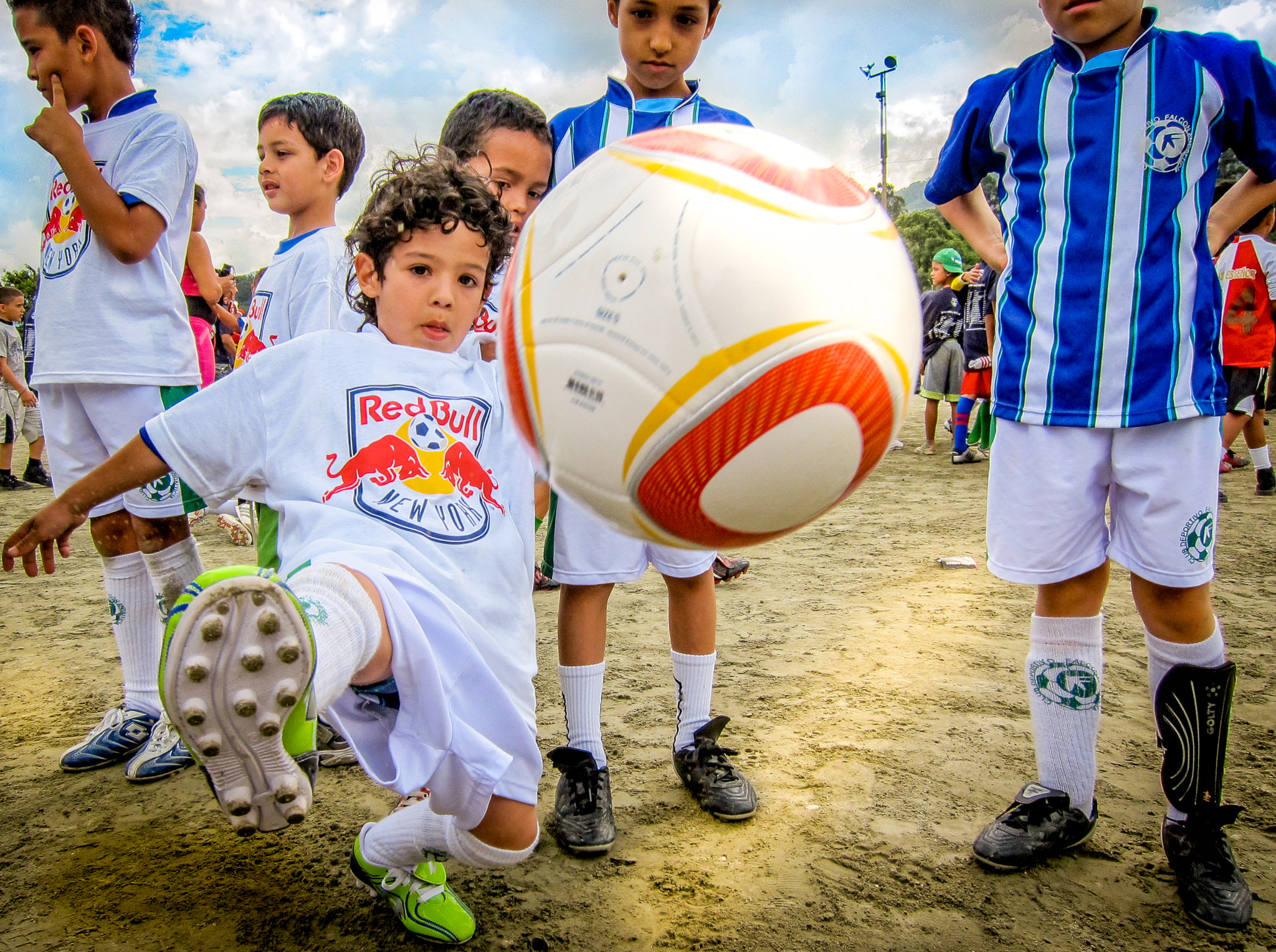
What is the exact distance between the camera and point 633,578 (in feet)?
6.57

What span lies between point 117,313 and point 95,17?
32.1 inches

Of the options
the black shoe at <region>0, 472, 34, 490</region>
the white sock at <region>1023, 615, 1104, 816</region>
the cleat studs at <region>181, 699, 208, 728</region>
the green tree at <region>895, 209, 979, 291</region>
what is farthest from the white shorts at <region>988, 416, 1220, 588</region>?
the green tree at <region>895, 209, 979, 291</region>

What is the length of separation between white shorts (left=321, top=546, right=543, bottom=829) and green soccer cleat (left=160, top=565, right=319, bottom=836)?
26cm

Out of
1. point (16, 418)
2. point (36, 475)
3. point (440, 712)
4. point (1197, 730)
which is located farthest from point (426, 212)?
point (16, 418)

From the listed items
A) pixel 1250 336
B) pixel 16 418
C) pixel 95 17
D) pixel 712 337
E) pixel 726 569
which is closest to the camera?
pixel 712 337

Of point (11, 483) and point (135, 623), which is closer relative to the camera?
point (135, 623)

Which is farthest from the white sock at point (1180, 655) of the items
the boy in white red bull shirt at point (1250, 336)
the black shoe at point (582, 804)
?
the boy in white red bull shirt at point (1250, 336)

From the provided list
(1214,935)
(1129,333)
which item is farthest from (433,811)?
(1129,333)

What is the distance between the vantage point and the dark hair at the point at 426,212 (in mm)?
1657

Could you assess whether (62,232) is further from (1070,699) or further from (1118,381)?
(1070,699)

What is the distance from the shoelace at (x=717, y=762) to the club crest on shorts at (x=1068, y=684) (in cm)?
73

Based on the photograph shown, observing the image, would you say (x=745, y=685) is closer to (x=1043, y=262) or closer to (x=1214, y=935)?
(x=1214, y=935)

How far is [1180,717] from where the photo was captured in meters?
1.70

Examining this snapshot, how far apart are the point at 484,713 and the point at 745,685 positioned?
Result: 1.45 meters
